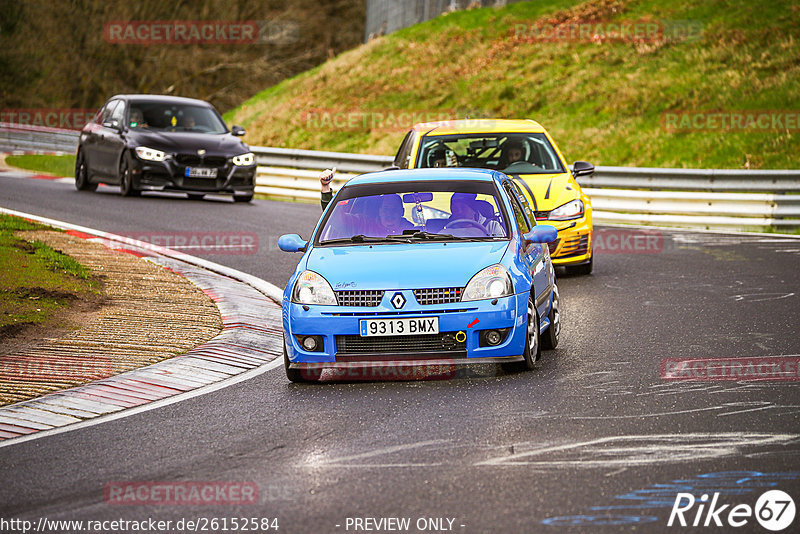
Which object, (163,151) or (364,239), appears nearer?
(364,239)

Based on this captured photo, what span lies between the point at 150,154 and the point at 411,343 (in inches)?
530

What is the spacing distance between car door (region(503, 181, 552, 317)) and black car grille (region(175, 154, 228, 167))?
37.1 ft

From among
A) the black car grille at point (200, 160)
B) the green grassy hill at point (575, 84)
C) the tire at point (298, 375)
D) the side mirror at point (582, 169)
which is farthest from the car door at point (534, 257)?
the green grassy hill at point (575, 84)

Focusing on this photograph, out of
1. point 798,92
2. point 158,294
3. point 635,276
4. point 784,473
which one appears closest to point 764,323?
point 635,276

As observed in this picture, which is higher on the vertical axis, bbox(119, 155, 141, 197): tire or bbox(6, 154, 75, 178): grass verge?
bbox(119, 155, 141, 197): tire

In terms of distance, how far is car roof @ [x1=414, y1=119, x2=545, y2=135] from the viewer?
575 inches

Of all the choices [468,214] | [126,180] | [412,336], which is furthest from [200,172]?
[412,336]

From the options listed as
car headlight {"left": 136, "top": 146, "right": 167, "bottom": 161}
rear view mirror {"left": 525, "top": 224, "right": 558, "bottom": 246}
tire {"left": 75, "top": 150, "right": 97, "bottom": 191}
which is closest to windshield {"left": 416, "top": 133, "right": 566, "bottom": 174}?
rear view mirror {"left": 525, "top": 224, "right": 558, "bottom": 246}

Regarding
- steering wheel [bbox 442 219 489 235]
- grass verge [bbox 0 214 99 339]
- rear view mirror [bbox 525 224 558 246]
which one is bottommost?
grass verge [bbox 0 214 99 339]

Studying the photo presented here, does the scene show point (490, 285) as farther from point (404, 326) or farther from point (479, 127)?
point (479, 127)

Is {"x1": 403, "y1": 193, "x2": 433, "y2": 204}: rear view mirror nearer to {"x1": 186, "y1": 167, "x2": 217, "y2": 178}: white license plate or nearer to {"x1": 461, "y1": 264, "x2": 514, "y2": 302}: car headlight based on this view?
{"x1": 461, "y1": 264, "x2": 514, "y2": 302}: car headlight

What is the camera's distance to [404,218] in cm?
950

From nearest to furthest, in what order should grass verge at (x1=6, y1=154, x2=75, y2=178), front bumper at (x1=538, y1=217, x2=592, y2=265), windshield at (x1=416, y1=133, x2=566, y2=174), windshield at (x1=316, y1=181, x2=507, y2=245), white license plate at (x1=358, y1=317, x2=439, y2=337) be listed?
white license plate at (x1=358, y1=317, x2=439, y2=337), windshield at (x1=316, y1=181, x2=507, y2=245), front bumper at (x1=538, y1=217, x2=592, y2=265), windshield at (x1=416, y1=133, x2=566, y2=174), grass verge at (x1=6, y1=154, x2=75, y2=178)

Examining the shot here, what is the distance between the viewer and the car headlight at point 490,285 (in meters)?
8.35
